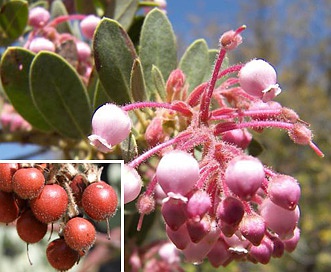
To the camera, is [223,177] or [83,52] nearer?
[223,177]

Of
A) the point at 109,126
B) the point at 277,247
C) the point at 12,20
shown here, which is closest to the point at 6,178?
the point at 109,126

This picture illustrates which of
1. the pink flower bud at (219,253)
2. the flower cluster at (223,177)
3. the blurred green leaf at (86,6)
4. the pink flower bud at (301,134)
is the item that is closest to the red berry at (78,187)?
the flower cluster at (223,177)

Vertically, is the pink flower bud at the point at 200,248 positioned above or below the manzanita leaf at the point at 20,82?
below

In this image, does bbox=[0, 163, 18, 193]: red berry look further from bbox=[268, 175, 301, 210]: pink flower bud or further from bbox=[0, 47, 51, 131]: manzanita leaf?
bbox=[268, 175, 301, 210]: pink flower bud

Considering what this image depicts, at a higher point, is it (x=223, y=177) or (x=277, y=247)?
(x=223, y=177)

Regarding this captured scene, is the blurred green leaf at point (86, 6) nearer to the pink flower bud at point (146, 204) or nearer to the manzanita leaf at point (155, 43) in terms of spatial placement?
the manzanita leaf at point (155, 43)

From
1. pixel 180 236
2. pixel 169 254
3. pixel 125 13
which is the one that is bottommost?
pixel 169 254

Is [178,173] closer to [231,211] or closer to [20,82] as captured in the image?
[231,211]

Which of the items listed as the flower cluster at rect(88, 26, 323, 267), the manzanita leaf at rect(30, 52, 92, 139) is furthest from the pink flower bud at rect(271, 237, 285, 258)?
the manzanita leaf at rect(30, 52, 92, 139)
